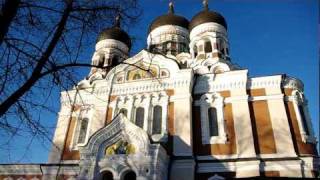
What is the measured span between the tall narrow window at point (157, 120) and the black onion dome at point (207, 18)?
751cm

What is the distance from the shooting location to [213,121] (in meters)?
14.3

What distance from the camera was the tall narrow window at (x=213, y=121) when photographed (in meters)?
14.0

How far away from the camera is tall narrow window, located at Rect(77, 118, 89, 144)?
15.3m

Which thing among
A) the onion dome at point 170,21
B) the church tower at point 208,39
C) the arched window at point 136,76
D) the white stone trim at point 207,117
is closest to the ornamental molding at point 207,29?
the church tower at point 208,39

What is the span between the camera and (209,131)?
14.0m

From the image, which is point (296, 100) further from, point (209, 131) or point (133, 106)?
point (133, 106)

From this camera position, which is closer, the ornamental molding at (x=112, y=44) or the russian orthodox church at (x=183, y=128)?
the russian orthodox church at (x=183, y=128)

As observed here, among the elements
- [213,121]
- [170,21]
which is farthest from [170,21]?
[213,121]

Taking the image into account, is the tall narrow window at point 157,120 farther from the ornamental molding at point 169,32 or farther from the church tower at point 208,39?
the ornamental molding at point 169,32

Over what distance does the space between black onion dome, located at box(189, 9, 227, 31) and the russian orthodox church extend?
3.22 meters

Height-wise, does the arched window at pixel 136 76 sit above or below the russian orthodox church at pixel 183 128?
A: above

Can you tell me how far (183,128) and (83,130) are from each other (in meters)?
5.09

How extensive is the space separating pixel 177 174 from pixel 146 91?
4518 millimetres

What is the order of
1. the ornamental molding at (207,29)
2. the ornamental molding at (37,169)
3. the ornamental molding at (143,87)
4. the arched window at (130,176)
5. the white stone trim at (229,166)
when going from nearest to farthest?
the arched window at (130,176) → the white stone trim at (229,166) → the ornamental molding at (37,169) → the ornamental molding at (143,87) → the ornamental molding at (207,29)
